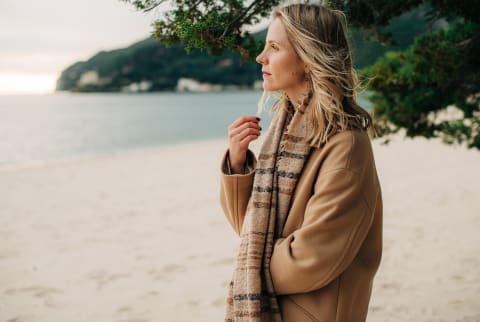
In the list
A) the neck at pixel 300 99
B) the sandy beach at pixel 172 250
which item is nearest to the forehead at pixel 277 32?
the neck at pixel 300 99

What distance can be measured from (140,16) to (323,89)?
4.22 feet

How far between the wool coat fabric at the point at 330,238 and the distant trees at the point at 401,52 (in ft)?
2.13

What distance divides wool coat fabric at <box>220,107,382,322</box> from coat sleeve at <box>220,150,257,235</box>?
234 mm

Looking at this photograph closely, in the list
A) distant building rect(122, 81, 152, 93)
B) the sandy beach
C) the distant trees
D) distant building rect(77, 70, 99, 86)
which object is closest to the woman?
the distant trees

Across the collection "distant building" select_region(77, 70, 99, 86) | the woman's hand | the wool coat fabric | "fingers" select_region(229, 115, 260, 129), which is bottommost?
the wool coat fabric

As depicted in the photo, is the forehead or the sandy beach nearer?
the forehead

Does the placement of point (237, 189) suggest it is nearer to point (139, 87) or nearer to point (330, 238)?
point (330, 238)

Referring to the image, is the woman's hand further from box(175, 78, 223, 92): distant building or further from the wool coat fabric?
box(175, 78, 223, 92): distant building

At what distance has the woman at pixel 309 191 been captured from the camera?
154cm

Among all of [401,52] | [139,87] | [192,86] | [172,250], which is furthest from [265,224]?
[139,87]

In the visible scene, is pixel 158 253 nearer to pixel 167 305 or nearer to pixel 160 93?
pixel 167 305

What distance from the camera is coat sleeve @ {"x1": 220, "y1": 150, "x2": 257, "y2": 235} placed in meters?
1.84

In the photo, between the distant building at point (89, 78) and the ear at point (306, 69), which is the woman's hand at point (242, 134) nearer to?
the ear at point (306, 69)

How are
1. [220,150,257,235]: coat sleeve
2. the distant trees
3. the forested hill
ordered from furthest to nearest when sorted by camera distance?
the forested hill
the distant trees
[220,150,257,235]: coat sleeve
